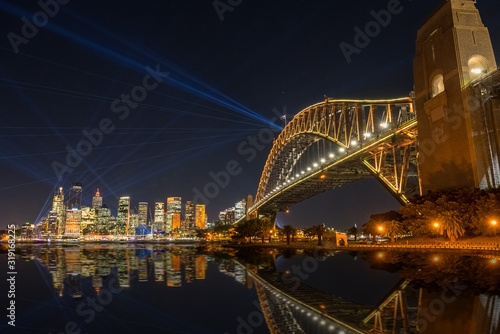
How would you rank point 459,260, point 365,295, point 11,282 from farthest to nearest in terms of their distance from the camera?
point 459,260, point 11,282, point 365,295

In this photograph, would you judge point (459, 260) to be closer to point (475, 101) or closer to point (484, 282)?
point (484, 282)

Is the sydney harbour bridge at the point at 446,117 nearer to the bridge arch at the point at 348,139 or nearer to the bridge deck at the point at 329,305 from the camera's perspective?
the bridge arch at the point at 348,139

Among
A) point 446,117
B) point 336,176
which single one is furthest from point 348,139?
point 446,117

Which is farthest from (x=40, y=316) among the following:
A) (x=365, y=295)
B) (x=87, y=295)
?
(x=365, y=295)

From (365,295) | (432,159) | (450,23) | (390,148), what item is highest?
(450,23)

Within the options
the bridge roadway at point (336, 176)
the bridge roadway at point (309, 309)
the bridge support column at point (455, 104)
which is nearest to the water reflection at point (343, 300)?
the bridge roadway at point (309, 309)

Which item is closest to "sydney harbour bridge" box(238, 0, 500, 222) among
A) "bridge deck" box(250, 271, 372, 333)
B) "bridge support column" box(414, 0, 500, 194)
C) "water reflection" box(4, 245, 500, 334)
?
"bridge support column" box(414, 0, 500, 194)

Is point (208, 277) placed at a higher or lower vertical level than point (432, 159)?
lower

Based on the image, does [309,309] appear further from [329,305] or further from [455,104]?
[455,104]
